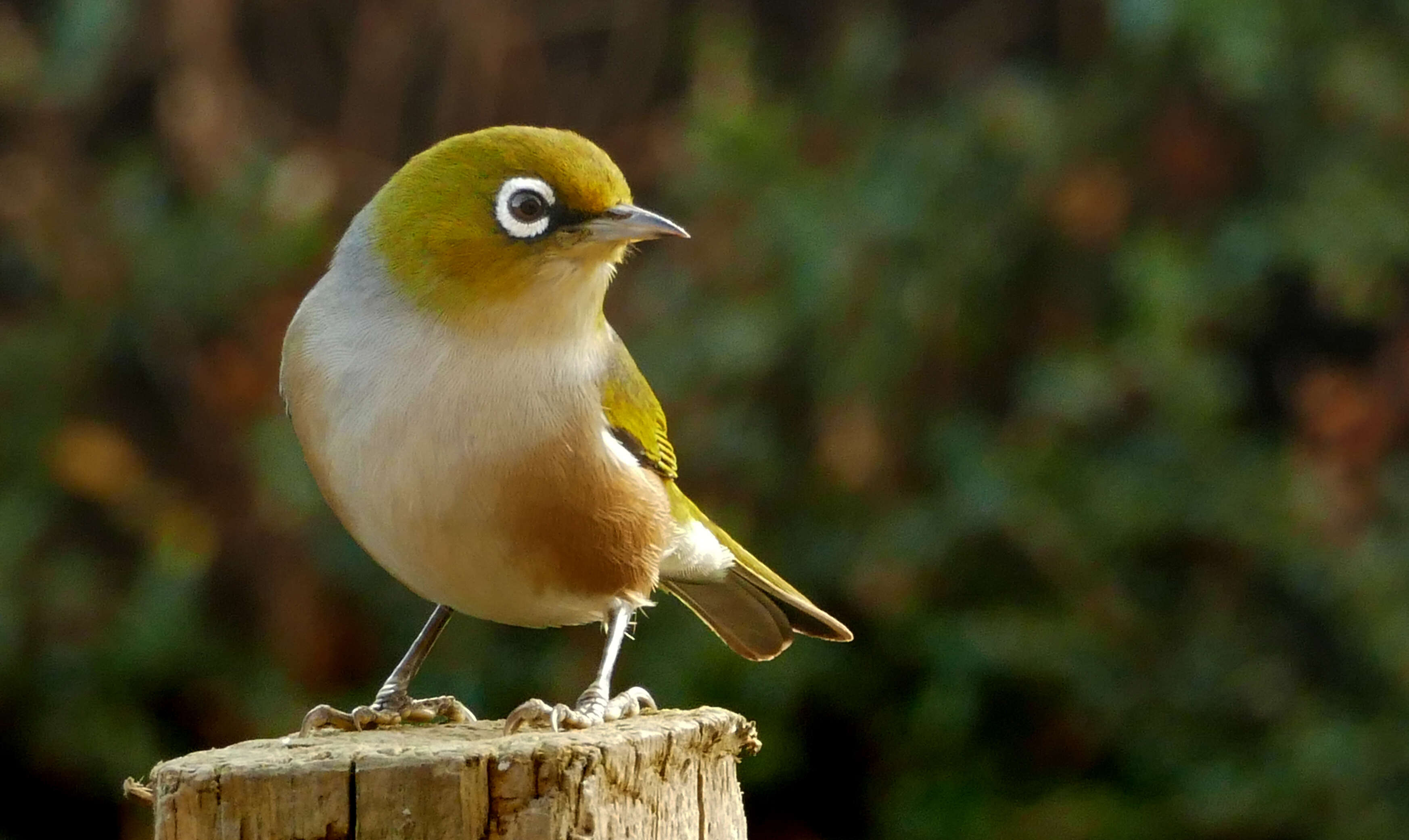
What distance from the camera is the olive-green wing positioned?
376cm

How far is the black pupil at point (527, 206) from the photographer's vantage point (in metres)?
3.52

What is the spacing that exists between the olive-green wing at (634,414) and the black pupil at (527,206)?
0.41m

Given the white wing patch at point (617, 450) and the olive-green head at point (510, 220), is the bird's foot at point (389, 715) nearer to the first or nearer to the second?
the white wing patch at point (617, 450)

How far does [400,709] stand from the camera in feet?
12.0

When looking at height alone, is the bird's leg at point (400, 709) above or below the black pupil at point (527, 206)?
below

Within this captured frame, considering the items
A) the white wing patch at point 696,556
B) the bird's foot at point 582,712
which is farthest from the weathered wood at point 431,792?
the white wing patch at point 696,556

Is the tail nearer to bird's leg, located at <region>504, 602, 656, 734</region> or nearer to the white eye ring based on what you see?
bird's leg, located at <region>504, 602, 656, 734</region>

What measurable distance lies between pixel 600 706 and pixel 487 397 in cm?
65

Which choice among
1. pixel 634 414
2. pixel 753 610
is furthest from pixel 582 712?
pixel 753 610

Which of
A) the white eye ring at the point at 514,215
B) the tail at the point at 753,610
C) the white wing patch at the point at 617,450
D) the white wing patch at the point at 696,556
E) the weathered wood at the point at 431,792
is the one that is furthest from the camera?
the tail at the point at 753,610

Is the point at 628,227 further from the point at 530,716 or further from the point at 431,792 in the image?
the point at 431,792

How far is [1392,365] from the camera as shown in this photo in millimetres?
6934

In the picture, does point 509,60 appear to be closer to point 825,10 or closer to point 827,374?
point 825,10

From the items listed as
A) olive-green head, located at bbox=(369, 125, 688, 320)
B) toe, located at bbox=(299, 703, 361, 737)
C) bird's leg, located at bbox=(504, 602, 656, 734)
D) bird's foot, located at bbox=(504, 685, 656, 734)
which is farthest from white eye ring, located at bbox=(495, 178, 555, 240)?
toe, located at bbox=(299, 703, 361, 737)
